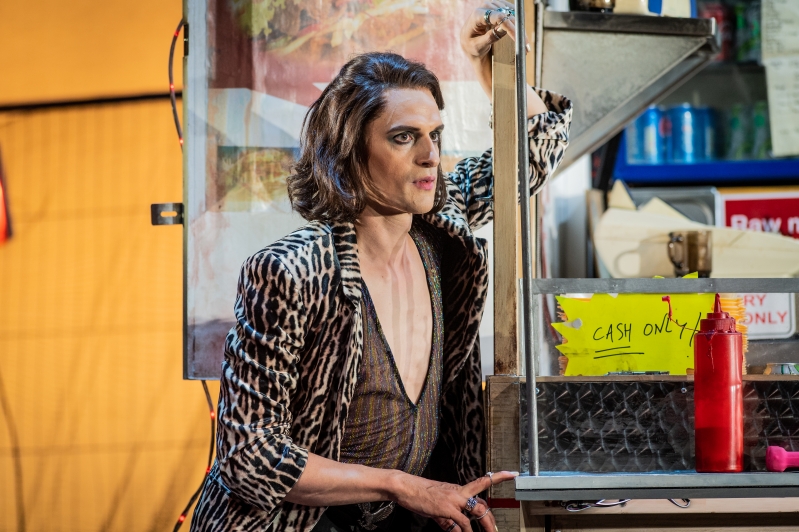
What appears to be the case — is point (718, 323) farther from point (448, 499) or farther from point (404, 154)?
point (404, 154)

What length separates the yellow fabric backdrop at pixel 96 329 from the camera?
2826 millimetres

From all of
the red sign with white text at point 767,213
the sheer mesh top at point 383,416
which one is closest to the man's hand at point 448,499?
the sheer mesh top at point 383,416

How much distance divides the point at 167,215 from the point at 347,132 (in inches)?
25.1

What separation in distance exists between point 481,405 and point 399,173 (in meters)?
0.45

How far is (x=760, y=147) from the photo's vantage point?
12.6 ft

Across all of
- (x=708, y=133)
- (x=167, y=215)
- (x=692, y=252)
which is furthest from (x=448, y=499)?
(x=708, y=133)

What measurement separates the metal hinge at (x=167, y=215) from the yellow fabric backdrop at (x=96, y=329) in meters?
0.92

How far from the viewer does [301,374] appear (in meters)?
1.46

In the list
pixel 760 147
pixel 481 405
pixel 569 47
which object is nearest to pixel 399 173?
pixel 481 405

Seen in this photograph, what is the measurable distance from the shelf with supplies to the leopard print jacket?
246 cm

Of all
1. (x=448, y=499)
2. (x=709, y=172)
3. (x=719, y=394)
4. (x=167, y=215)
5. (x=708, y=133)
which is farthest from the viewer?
(x=708, y=133)

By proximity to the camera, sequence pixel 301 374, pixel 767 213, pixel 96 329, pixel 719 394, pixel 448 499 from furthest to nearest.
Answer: pixel 767 213 < pixel 96 329 < pixel 301 374 < pixel 448 499 < pixel 719 394

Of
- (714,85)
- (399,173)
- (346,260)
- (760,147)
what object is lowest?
(346,260)

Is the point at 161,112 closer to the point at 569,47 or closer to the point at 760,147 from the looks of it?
the point at 569,47
